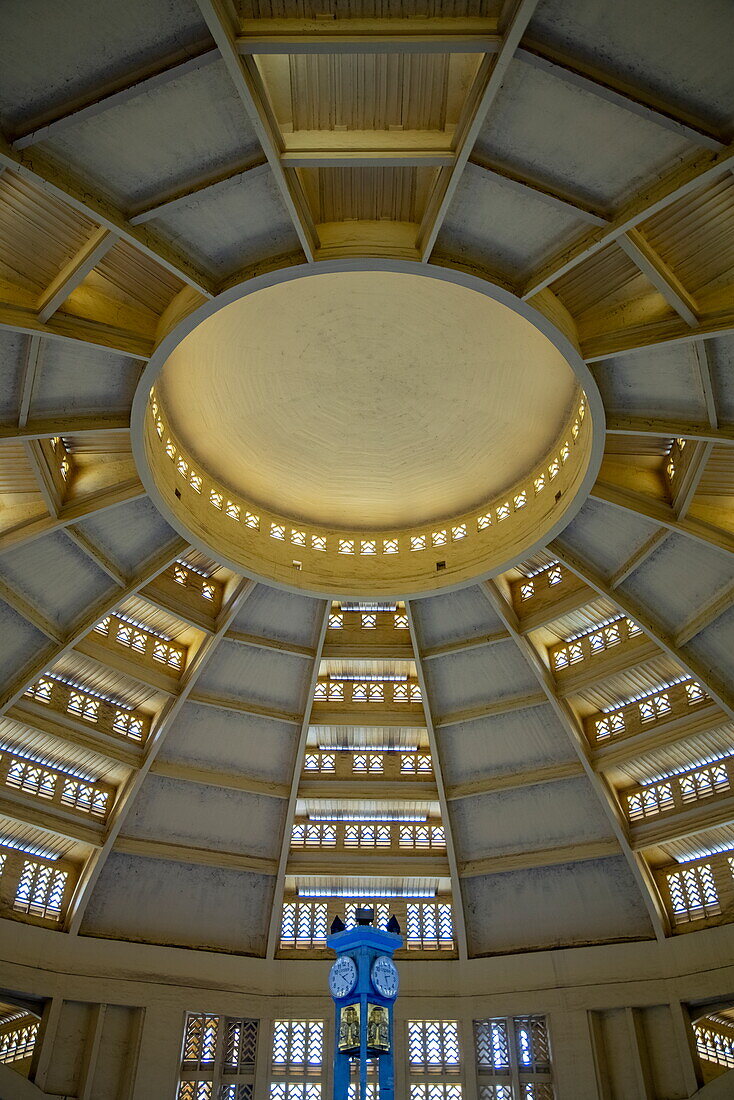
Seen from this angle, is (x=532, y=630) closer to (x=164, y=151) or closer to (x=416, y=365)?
(x=416, y=365)

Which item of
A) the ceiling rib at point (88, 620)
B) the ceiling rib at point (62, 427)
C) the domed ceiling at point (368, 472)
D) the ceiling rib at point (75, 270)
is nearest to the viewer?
the domed ceiling at point (368, 472)

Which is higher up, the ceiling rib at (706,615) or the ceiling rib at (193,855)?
the ceiling rib at (706,615)

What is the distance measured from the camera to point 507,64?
10.7m

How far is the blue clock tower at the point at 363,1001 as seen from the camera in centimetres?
1446

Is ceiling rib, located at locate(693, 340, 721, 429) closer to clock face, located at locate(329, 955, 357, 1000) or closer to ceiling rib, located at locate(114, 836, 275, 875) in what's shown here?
clock face, located at locate(329, 955, 357, 1000)

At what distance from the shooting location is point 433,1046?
75.8ft

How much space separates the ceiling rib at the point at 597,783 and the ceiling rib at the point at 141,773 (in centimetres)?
808

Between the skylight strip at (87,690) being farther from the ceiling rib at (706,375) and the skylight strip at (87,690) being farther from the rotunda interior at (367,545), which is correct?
the ceiling rib at (706,375)

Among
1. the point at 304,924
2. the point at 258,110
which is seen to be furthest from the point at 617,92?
the point at 304,924

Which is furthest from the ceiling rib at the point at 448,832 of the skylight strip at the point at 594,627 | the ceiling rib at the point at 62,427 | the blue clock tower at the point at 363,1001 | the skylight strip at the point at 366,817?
the ceiling rib at the point at 62,427

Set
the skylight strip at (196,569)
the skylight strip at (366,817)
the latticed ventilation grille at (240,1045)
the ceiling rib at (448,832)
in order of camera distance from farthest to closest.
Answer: the skylight strip at (366,817) → the ceiling rib at (448,832) → the skylight strip at (196,569) → the latticed ventilation grille at (240,1045)

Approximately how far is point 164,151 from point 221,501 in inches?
412

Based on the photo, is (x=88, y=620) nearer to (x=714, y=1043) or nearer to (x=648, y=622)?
(x=648, y=622)

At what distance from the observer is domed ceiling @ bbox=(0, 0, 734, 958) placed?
37.7 feet
